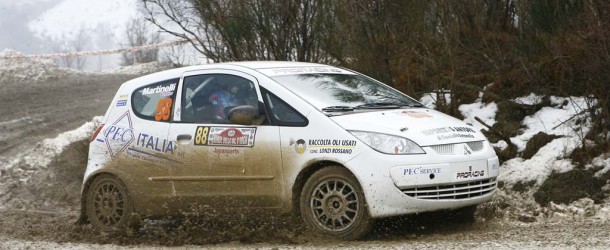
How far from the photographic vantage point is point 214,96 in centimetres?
871

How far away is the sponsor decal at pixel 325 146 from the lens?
7.62 metres

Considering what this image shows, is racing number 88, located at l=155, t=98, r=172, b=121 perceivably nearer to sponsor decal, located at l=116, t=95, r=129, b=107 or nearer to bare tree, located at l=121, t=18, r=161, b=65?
sponsor decal, located at l=116, t=95, r=129, b=107

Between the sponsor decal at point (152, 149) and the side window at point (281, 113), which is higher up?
the side window at point (281, 113)

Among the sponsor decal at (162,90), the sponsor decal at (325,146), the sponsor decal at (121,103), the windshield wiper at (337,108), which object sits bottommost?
the sponsor decal at (325,146)

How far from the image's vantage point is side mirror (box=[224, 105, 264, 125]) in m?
8.18

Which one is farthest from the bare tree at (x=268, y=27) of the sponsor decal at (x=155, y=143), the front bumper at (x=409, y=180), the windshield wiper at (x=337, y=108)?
the front bumper at (x=409, y=180)

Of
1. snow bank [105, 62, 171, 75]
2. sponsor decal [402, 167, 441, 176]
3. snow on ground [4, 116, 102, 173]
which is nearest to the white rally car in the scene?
sponsor decal [402, 167, 441, 176]

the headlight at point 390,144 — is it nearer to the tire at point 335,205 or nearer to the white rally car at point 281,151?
the white rally car at point 281,151

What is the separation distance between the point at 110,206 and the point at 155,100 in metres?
1.12

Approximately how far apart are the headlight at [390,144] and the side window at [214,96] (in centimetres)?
124

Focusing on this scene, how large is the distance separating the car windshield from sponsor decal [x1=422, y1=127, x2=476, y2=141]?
2.33ft

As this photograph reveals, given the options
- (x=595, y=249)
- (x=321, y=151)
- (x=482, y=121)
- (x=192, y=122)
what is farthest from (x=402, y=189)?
(x=482, y=121)

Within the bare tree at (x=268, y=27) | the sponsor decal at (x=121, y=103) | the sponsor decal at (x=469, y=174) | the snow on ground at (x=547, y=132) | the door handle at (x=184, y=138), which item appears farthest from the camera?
the bare tree at (x=268, y=27)

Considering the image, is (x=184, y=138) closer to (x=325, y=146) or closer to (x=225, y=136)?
(x=225, y=136)
